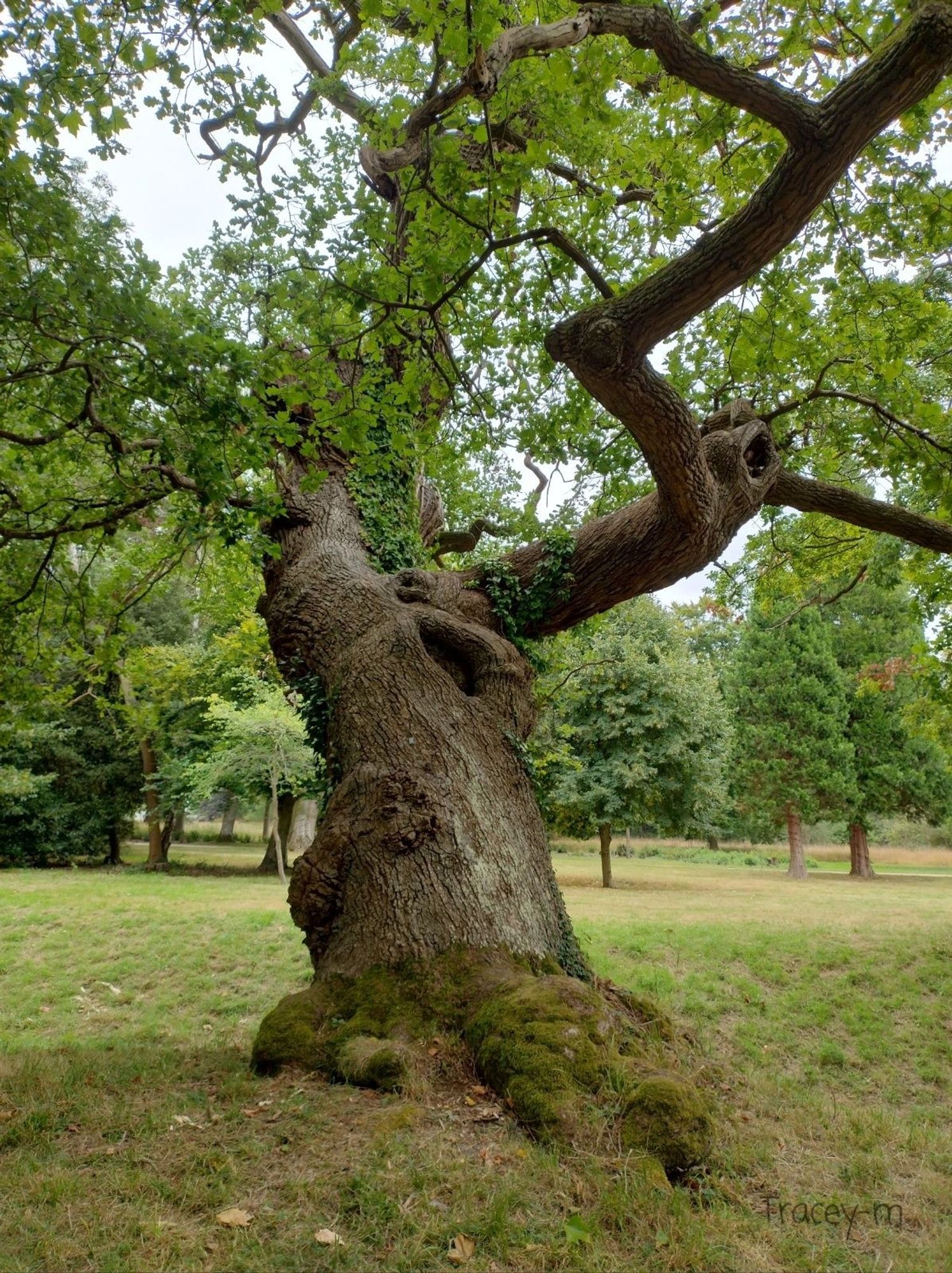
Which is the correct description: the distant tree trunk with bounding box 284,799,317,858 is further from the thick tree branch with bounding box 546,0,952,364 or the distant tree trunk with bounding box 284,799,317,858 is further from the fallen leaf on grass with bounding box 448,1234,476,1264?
the fallen leaf on grass with bounding box 448,1234,476,1264

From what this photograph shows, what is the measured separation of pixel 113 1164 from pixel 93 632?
6.29 metres

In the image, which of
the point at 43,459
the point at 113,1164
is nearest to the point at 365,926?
the point at 113,1164

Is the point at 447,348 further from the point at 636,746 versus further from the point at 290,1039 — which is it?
the point at 636,746

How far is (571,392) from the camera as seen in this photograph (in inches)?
304

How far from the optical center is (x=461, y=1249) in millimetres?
2578

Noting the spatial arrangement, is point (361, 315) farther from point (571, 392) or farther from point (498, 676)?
point (498, 676)

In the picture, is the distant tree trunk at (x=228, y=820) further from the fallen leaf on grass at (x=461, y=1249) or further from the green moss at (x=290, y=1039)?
the fallen leaf on grass at (x=461, y=1249)

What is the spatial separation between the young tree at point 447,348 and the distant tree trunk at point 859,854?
22.6 m

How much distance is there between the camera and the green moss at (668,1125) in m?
3.19

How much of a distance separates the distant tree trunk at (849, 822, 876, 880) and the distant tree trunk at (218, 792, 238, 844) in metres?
27.9

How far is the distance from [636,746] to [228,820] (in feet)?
107

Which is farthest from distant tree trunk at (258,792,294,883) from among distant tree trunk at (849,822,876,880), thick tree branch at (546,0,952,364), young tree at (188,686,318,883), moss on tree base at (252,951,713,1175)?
thick tree branch at (546,0,952,364)

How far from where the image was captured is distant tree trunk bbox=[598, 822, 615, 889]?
20.8 m

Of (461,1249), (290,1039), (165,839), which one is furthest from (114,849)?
(461,1249)
